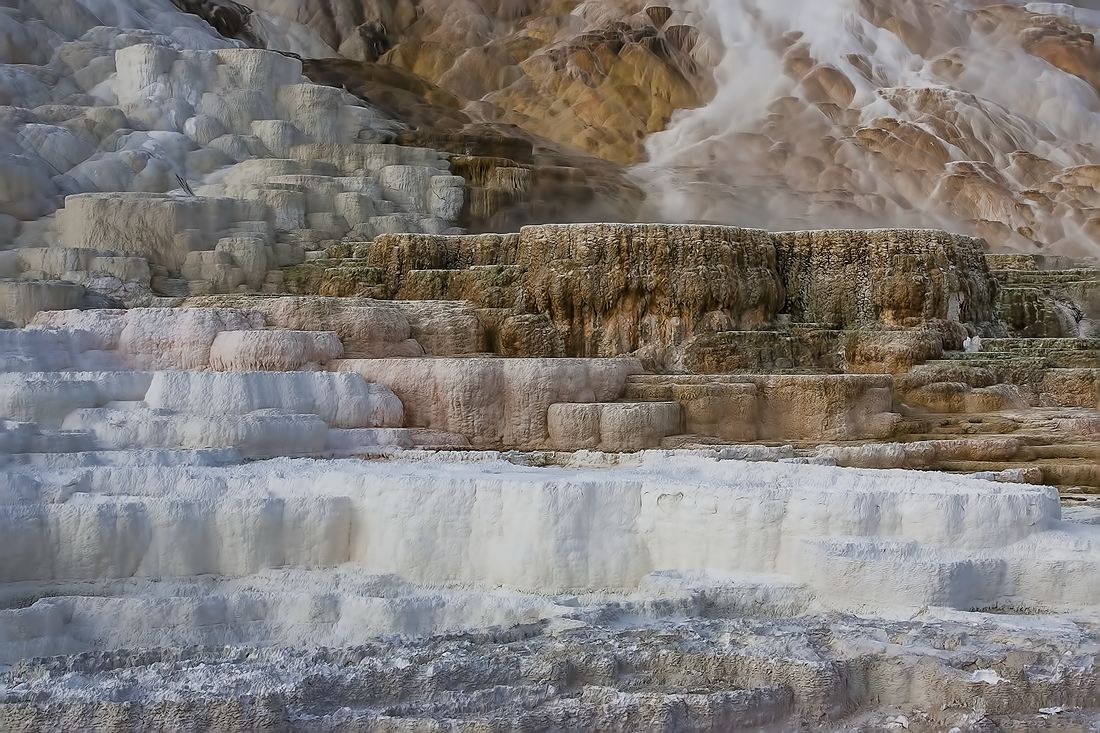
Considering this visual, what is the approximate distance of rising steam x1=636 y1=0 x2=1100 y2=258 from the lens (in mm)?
16844

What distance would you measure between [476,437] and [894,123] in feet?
41.6

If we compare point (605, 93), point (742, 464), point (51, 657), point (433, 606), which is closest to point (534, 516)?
point (433, 606)

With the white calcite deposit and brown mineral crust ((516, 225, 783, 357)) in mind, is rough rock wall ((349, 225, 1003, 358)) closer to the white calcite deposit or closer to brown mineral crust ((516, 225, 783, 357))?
brown mineral crust ((516, 225, 783, 357))

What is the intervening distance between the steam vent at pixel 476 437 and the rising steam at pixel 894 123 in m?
1.95

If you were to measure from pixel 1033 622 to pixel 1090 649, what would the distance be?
31cm

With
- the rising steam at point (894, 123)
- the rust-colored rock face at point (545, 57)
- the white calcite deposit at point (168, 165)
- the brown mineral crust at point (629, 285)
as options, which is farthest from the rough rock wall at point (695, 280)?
the rust-colored rock face at point (545, 57)

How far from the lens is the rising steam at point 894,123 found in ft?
55.3

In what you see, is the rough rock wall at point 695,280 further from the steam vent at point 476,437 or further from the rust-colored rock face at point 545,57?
the rust-colored rock face at point 545,57

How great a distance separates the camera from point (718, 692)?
3.64m

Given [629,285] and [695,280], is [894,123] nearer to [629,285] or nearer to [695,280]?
[695,280]

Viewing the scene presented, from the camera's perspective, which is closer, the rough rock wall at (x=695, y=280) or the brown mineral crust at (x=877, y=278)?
the rough rock wall at (x=695, y=280)

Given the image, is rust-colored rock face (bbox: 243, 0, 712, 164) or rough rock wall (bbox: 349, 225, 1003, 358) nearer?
rough rock wall (bbox: 349, 225, 1003, 358)

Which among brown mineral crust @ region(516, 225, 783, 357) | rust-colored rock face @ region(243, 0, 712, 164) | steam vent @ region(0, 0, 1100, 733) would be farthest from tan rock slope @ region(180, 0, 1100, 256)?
brown mineral crust @ region(516, 225, 783, 357)

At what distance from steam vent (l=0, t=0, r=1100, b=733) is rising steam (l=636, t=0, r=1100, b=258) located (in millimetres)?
1948
